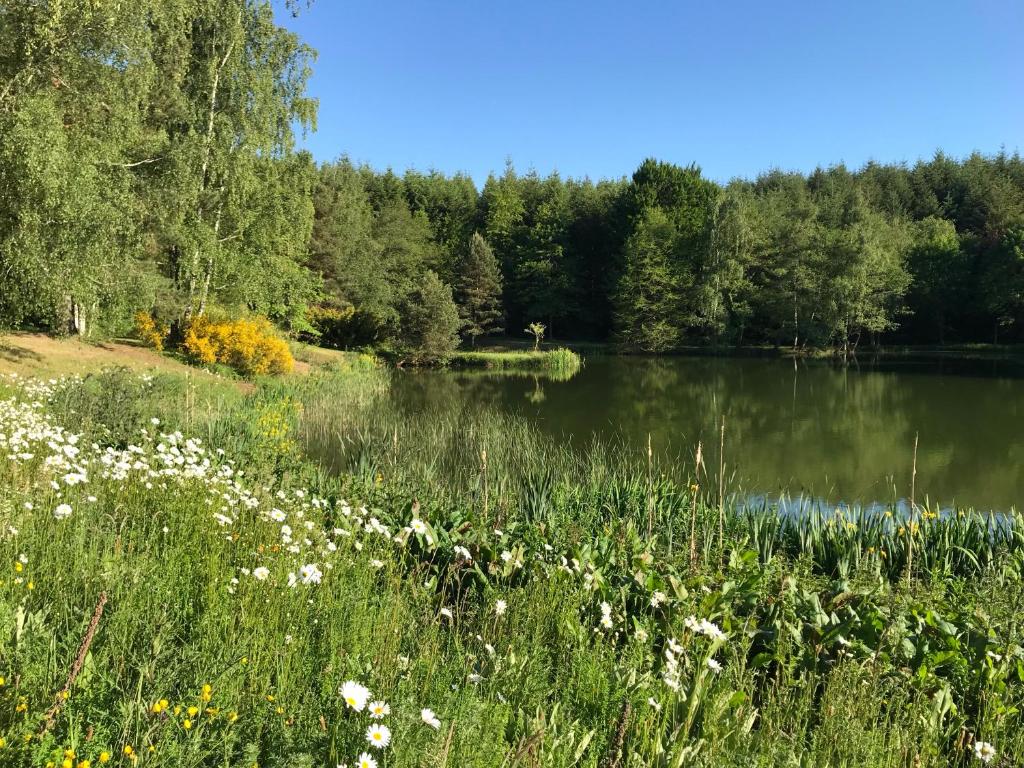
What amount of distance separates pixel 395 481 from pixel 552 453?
4.84m

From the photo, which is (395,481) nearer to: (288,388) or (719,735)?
(719,735)

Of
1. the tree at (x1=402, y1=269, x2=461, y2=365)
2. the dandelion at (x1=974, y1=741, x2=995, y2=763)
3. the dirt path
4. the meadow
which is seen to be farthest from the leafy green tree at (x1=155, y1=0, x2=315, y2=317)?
the dandelion at (x1=974, y1=741, x2=995, y2=763)

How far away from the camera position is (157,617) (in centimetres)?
238

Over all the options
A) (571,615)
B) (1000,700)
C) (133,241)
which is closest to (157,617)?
(571,615)

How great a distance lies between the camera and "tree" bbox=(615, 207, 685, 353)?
4231 centimetres

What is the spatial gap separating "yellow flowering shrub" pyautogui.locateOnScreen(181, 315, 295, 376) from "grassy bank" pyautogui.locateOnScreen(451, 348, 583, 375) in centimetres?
1581

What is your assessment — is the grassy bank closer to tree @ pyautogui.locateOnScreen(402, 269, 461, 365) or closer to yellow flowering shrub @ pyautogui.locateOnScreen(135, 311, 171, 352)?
tree @ pyautogui.locateOnScreen(402, 269, 461, 365)

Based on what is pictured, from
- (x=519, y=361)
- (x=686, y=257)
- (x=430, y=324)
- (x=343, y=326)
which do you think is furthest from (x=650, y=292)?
(x=343, y=326)

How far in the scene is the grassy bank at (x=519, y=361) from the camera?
3372 centimetres

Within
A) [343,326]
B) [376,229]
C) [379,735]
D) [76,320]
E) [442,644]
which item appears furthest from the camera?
[376,229]

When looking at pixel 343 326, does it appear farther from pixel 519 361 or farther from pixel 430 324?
pixel 519 361

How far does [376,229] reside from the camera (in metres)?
44.4

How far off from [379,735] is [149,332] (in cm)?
1998

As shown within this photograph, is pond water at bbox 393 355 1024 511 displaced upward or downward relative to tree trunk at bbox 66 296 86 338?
downward
